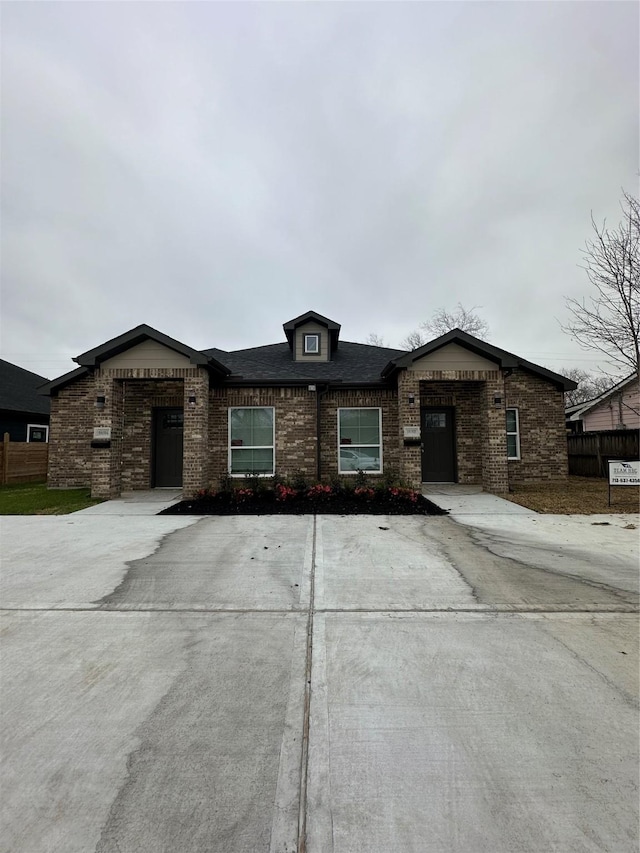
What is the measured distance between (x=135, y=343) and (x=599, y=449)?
603 inches

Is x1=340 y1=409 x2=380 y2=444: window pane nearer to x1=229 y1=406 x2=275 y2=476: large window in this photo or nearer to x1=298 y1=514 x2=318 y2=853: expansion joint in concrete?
x1=229 y1=406 x2=275 y2=476: large window

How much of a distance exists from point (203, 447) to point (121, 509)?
→ 2.36m

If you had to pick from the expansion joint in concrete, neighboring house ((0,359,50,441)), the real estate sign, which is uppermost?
neighboring house ((0,359,50,441))

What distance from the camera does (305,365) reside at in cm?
1292

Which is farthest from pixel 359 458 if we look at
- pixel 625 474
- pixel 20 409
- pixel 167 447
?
pixel 20 409

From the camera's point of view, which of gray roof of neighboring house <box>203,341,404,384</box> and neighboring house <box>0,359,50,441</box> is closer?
gray roof of neighboring house <box>203,341,404,384</box>

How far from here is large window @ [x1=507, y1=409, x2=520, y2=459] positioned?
1211 cm

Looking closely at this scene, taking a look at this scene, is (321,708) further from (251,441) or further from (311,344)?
(311,344)

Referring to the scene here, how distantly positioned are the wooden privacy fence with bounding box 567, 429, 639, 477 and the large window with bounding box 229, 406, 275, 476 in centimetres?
1156

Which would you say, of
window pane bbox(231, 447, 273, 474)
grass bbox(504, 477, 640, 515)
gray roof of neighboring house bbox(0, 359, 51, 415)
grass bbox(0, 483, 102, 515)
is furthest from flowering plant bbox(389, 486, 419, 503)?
gray roof of neighboring house bbox(0, 359, 51, 415)

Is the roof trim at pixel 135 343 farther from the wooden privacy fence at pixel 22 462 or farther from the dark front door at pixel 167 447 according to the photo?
the wooden privacy fence at pixel 22 462

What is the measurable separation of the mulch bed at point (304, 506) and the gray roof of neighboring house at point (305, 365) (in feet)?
12.0

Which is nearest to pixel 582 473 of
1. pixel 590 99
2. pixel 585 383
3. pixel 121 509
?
pixel 590 99

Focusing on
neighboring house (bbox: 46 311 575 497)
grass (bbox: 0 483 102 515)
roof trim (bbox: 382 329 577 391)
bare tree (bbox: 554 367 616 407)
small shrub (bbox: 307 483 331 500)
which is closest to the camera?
grass (bbox: 0 483 102 515)
